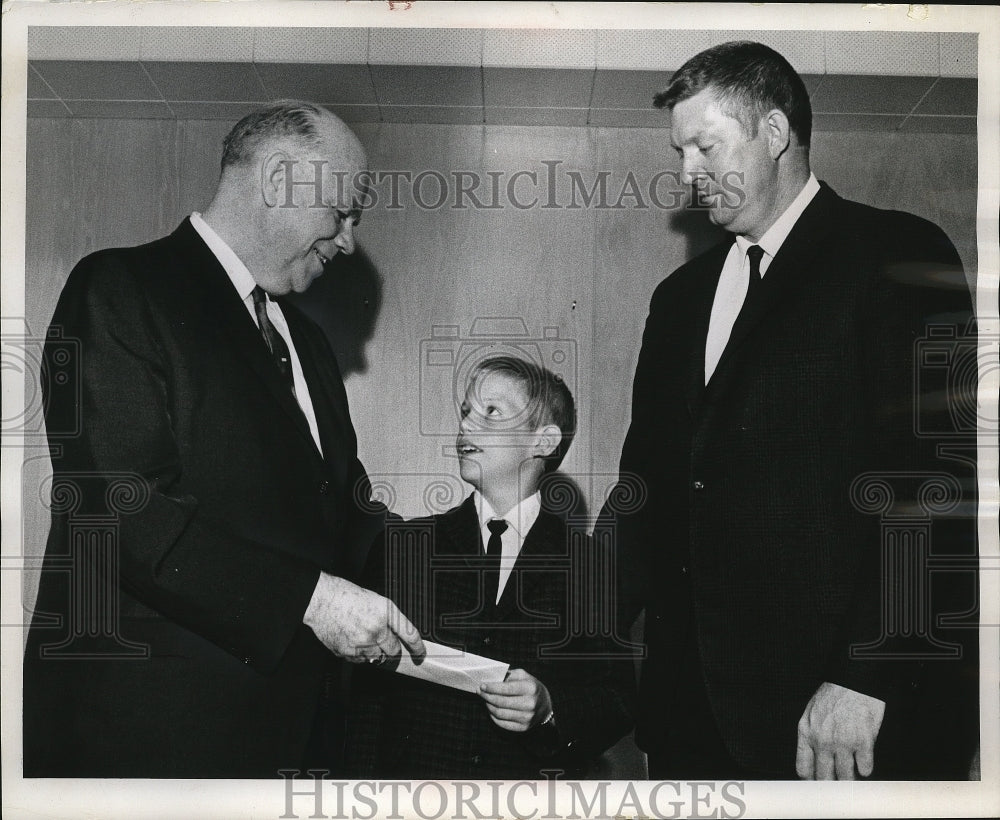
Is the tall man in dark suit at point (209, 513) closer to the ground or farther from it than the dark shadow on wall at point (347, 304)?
closer to the ground

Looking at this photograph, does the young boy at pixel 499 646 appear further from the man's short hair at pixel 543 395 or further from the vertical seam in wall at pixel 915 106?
the vertical seam in wall at pixel 915 106

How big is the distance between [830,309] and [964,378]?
296mm

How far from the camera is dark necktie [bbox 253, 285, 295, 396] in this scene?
198 cm

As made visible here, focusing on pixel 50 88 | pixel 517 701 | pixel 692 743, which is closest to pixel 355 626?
pixel 517 701

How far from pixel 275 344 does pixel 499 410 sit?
437 mm

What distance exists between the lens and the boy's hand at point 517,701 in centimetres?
193

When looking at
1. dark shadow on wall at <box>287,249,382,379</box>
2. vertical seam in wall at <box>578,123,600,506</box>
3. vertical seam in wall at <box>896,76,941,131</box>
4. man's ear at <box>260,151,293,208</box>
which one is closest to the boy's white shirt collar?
vertical seam in wall at <box>578,123,600,506</box>

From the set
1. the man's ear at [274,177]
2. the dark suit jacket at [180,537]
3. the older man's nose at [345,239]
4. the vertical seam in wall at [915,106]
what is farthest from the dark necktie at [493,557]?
the vertical seam in wall at [915,106]

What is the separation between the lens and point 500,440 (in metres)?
1.97

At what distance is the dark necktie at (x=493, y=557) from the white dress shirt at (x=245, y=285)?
16.2 inches

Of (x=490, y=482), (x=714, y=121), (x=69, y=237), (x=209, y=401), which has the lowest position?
(x=490, y=482)

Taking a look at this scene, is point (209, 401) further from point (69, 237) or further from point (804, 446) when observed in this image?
point (804, 446)

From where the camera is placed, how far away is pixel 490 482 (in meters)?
1.97

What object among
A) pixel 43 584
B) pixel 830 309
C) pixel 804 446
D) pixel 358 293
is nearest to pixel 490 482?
pixel 358 293
